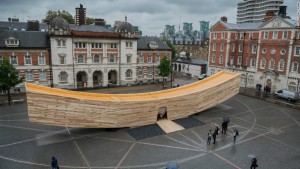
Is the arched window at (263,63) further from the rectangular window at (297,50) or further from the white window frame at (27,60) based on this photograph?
the white window frame at (27,60)

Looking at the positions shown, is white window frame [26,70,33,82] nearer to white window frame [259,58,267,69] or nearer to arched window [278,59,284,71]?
white window frame [259,58,267,69]

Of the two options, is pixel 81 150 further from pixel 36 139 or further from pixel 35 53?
pixel 35 53

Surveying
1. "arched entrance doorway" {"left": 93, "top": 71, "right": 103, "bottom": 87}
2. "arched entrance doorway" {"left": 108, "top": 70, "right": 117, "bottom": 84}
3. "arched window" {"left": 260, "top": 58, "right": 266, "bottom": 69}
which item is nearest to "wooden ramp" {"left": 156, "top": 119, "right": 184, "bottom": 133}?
"arched entrance doorway" {"left": 93, "top": 71, "right": 103, "bottom": 87}

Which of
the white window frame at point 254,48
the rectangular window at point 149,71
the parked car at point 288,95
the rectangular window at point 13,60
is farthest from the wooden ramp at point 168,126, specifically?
the white window frame at point 254,48

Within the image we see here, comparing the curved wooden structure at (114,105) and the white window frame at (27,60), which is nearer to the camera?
the curved wooden structure at (114,105)

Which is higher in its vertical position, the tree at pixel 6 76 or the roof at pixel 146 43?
the roof at pixel 146 43
